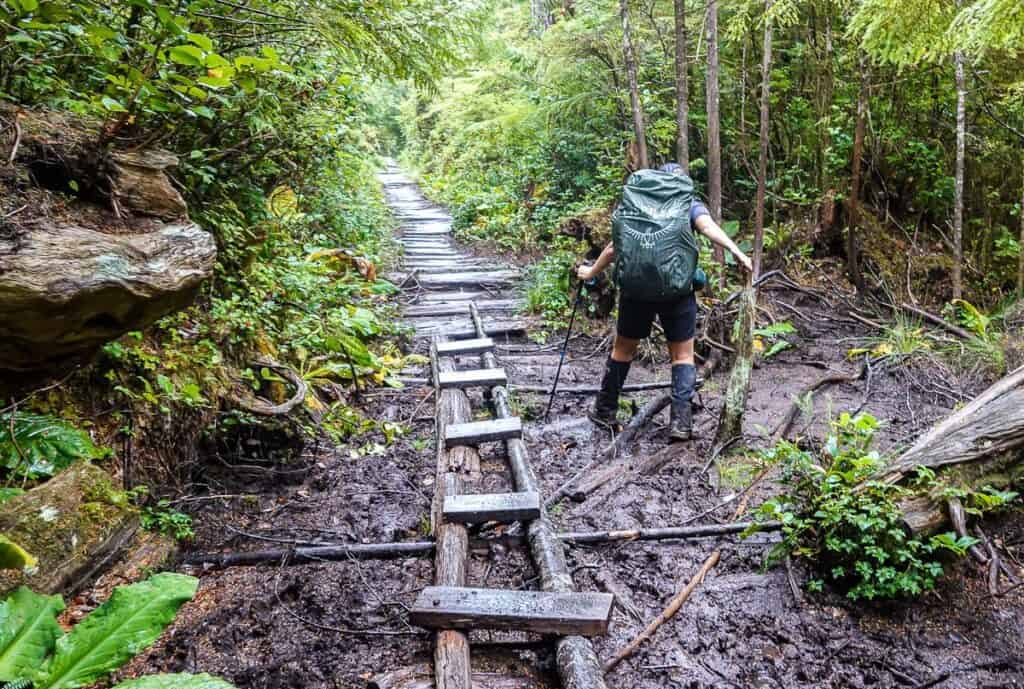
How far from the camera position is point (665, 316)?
515 cm

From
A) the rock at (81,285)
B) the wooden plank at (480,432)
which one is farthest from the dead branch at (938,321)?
the rock at (81,285)

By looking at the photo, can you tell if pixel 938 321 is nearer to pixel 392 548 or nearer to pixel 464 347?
pixel 464 347

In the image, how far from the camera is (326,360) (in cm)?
634

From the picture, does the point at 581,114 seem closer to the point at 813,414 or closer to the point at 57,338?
the point at 813,414

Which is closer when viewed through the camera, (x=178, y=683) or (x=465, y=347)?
(x=178, y=683)

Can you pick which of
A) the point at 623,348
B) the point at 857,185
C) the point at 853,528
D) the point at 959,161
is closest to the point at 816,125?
the point at 857,185

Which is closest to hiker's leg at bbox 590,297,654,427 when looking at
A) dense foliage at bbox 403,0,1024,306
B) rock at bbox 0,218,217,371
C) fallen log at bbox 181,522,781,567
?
fallen log at bbox 181,522,781,567

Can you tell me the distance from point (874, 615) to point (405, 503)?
9.32 feet

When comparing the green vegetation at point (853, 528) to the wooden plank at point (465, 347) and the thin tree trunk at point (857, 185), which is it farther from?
the thin tree trunk at point (857, 185)

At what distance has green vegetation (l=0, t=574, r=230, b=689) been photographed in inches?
75.0

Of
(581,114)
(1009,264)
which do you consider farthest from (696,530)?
(581,114)

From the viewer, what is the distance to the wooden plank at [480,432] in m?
5.00

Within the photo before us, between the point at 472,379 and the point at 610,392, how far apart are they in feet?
4.83

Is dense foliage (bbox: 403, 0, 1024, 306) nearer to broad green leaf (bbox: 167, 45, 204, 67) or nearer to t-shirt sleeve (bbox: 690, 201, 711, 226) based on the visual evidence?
t-shirt sleeve (bbox: 690, 201, 711, 226)
